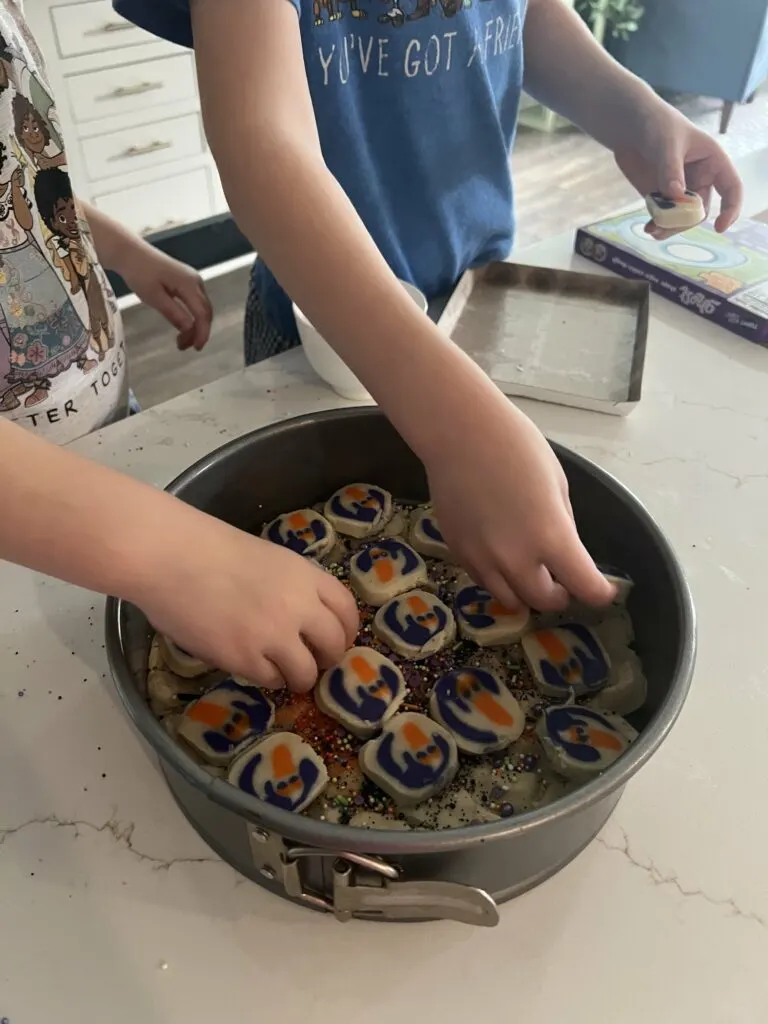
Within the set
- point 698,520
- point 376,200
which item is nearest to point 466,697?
point 698,520

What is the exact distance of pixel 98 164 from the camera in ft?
5.91

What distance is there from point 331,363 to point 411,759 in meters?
0.37

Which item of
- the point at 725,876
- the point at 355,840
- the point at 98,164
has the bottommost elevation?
the point at 98,164

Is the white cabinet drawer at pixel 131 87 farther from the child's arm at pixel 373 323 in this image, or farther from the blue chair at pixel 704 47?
the blue chair at pixel 704 47

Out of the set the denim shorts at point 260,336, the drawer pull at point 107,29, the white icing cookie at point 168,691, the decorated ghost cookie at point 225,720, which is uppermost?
the drawer pull at point 107,29

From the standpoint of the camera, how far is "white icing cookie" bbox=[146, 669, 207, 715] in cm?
50

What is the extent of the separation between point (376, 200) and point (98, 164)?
4.38ft

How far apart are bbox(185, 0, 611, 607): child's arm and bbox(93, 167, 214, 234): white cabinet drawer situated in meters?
1.49

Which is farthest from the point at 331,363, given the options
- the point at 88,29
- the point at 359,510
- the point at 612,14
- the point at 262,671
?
the point at 612,14

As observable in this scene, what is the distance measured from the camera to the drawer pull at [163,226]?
1.95 metres

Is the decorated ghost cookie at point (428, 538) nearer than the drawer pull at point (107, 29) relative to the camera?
Yes

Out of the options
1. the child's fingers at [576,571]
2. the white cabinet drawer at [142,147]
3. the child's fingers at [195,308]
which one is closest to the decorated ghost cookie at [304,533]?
the child's fingers at [576,571]

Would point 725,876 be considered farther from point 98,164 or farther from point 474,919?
point 98,164

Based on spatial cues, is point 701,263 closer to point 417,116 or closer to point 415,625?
point 417,116
